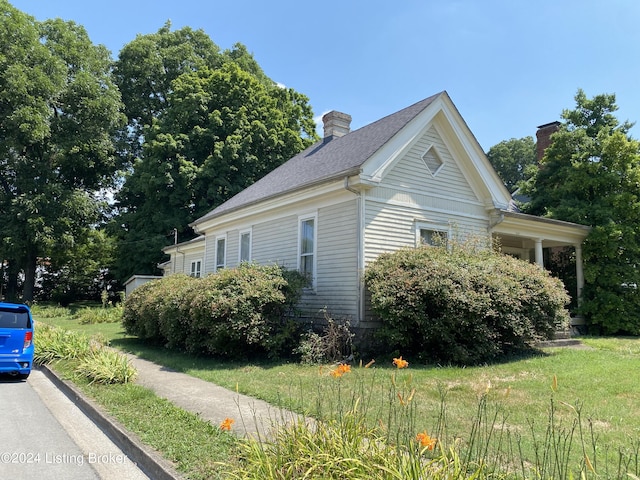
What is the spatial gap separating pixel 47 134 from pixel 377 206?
26268 millimetres

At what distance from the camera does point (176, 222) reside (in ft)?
102

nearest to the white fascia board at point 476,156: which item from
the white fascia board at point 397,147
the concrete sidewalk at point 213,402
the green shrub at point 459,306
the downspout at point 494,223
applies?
the downspout at point 494,223

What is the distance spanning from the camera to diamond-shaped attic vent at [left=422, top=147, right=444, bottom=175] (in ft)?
43.2

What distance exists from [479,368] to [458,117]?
24.4 ft

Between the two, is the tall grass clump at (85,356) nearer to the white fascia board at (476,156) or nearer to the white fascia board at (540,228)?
the white fascia board at (476,156)

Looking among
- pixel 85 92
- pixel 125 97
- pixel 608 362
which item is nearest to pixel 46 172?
pixel 85 92

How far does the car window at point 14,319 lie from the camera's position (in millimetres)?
9305

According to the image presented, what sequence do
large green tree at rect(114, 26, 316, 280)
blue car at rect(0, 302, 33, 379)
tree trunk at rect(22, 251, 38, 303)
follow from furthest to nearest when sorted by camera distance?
large green tree at rect(114, 26, 316, 280)
tree trunk at rect(22, 251, 38, 303)
blue car at rect(0, 302, 33, 379)

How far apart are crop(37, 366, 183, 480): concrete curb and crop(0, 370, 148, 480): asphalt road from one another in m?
0.06

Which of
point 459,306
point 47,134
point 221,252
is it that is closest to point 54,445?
point 459,306

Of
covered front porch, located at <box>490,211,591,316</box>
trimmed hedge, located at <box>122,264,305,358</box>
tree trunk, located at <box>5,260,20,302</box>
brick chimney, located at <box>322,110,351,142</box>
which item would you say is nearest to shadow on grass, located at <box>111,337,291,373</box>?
A: trimmed hedge, located at <box>122,264,305,358</box>

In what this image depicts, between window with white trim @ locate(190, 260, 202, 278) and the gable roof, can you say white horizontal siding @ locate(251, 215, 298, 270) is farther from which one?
window with white trim @ locate(190, 260, 202, 278)

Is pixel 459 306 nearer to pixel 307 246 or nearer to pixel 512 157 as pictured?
pixel 307 246

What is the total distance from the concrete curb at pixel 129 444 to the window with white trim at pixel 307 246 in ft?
22.2
